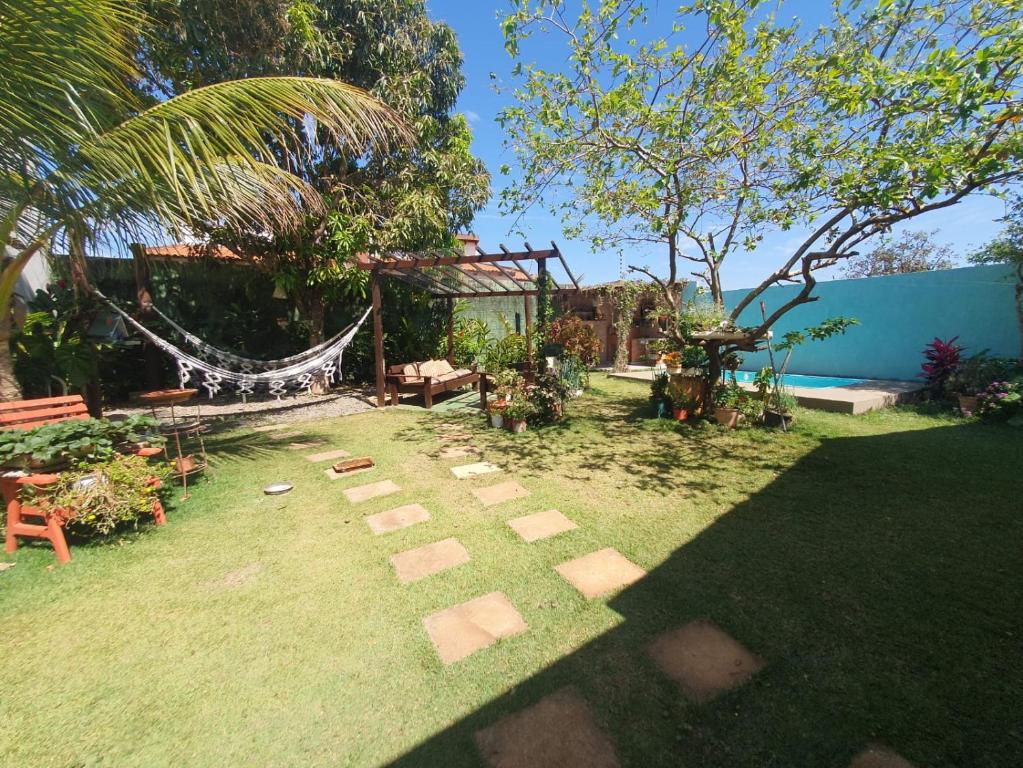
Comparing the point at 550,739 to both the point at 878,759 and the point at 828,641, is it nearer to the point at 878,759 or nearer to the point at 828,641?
the point at 878,759

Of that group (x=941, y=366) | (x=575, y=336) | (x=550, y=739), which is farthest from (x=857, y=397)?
(x=550, y=739)

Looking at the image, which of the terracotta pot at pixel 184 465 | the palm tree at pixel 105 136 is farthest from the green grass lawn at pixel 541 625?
the palm tree at pixel 105 136

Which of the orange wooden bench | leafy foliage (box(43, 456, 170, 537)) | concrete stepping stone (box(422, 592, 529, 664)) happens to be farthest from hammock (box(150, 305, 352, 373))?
concrete stepping stone (box(422, 592, 529, 664))

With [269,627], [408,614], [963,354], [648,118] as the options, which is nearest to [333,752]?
[408,614]

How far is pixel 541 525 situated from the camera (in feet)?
9.14

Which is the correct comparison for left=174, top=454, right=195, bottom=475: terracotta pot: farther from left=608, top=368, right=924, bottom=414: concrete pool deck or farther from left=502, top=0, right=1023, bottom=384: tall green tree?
left=608, top=368, right=924, bottom=414: concrete pool deck

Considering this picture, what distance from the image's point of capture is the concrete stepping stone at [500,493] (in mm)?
3201

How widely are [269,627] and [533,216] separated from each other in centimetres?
508

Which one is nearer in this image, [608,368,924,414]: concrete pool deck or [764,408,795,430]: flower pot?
[764,408,795,430]: flower pot

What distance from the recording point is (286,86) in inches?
112

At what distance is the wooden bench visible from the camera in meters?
6.59

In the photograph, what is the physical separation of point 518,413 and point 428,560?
2.85m

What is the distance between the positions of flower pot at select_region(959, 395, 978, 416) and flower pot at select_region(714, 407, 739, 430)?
287cm

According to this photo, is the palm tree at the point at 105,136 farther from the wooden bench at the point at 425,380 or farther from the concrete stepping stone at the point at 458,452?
the wooden bench at the point at 425,380
